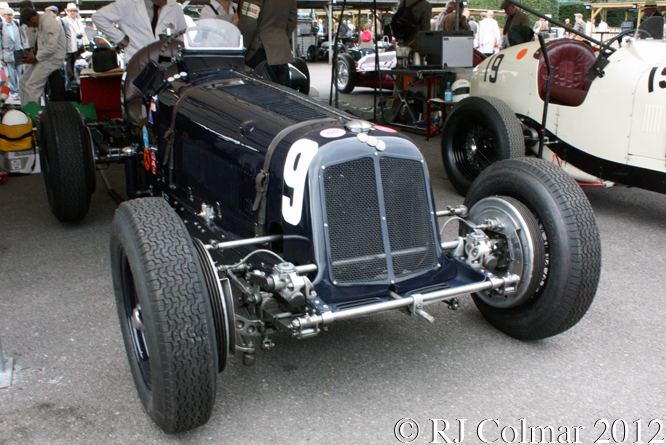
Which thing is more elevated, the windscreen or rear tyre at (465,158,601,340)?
the windscreen

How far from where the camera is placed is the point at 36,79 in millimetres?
8820

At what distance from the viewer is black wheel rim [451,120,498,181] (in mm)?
5551

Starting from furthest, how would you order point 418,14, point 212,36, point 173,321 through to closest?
point 418,14, point 212,36, point 173,321

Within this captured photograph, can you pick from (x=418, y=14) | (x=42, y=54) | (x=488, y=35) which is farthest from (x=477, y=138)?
(x=488, y=35)

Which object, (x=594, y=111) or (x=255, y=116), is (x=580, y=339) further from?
(x=594, y=111)

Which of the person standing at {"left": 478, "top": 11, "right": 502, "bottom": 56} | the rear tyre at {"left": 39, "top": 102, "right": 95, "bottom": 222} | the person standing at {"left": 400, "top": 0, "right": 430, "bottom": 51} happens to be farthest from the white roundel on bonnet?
the person standing at {"left": 478, "top": 11, "right": 502, "bottom": 56}

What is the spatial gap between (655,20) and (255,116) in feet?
13.9

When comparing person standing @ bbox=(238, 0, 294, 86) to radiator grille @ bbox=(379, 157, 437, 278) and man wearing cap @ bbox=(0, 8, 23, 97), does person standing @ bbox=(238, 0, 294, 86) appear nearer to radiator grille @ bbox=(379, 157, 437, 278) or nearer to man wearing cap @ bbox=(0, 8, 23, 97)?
radiator grille @ bbox=(379, 157, 437, 278)

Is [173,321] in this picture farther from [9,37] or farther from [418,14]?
[9,37]

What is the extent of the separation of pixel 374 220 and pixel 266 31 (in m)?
4.41

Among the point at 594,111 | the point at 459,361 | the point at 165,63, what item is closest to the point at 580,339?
the point at 459,361

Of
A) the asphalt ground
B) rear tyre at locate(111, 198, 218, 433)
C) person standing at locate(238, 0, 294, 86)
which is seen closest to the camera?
rear tyre at locate(111, 198, 218, 433)

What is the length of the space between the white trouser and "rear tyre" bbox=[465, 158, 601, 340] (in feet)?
26.5

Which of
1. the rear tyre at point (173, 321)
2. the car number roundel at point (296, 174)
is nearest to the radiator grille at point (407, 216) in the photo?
the car number roundel at point (296, 174)
